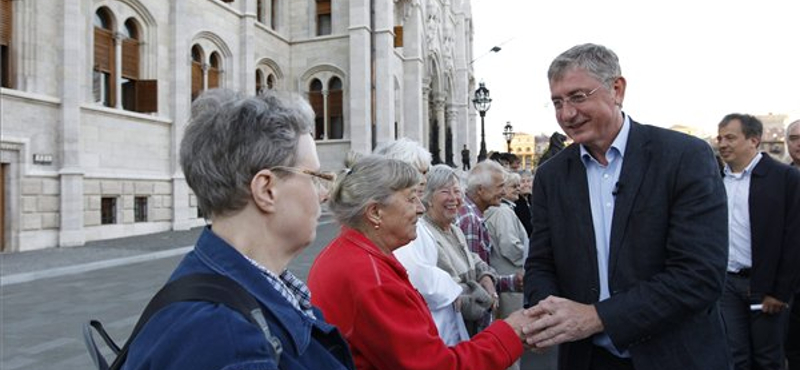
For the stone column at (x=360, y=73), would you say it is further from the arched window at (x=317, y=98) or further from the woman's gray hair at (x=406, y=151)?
the woman's gray hair at (x=406, y=151)

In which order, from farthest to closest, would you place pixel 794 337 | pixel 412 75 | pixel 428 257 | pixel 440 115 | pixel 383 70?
pixel 440 115, pixel 412 75, pixel 383 70, pixel 794 337, pixel 428 257

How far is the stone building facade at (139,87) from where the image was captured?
12820mm

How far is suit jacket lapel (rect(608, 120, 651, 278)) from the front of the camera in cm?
219

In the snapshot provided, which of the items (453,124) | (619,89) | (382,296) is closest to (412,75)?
(453,124)

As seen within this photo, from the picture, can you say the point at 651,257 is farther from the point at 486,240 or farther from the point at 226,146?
the point at 486,240

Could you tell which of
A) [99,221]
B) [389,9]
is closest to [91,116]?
[99,221]

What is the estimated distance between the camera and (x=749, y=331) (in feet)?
13.1

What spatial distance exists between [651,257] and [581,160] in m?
0.54

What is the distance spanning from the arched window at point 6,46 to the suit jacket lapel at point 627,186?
14.8 metres

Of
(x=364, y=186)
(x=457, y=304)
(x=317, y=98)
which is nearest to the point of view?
(x=364, y=186)

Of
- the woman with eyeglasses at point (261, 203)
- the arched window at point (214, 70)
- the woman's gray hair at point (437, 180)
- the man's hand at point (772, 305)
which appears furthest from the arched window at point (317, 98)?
the woman with eyeglasses at point (261, 203)

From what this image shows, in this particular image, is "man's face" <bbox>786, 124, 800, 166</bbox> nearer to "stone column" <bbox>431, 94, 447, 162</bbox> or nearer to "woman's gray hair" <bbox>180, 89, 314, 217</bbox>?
→ "woman's gray hair" <bbox>180, 89, 314, 217</bbox>

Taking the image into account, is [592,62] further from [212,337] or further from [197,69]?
[197,69]

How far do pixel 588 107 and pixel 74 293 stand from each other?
8931 millimetres
